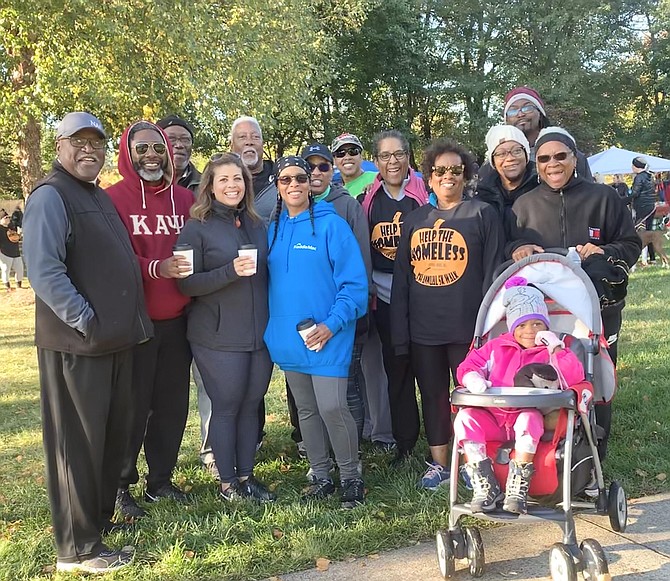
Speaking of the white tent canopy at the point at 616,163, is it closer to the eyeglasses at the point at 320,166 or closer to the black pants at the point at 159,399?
the eyeglasses at the point at 320,166

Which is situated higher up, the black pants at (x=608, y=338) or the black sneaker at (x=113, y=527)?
the black pants at (x=608, y=338)

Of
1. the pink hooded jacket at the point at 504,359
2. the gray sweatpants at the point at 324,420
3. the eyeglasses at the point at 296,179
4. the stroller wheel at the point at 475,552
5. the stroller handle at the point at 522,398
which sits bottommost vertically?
the stroller wheel at the point at 475,552

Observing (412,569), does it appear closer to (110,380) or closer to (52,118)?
(110,380)

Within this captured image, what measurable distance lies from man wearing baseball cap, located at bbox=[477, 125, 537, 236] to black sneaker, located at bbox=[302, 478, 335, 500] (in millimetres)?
2003

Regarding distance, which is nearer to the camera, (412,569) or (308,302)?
(412,569)

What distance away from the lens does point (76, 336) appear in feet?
11.1

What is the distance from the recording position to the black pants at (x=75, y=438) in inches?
135

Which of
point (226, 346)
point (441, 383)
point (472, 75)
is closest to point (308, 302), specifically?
point (226, 346)

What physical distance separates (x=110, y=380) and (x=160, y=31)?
1018 centimetres

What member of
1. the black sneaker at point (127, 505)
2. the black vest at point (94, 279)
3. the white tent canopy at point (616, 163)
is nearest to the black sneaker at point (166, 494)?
the black sneaker at point (127, 505)

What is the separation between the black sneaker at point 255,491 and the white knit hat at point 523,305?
1.84 metres

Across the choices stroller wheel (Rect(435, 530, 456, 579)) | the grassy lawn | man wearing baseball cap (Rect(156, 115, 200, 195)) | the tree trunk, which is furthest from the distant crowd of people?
the tree trunk

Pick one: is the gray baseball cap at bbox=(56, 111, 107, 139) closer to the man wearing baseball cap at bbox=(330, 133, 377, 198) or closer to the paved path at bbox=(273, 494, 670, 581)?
the man wearing baseball cap at bbox=(330, 133, 377, 198)

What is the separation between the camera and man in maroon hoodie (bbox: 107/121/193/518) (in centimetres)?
402
